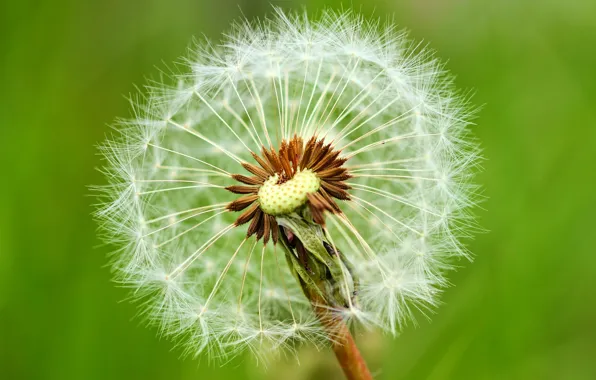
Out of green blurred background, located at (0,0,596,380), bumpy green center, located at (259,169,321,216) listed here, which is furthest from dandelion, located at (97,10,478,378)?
green blurred background, located at (0,0,596,380)

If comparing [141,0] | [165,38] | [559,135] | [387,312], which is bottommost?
[387,312]

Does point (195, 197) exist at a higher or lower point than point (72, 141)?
lower

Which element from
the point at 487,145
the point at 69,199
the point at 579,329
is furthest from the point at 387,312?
the point at 69,199

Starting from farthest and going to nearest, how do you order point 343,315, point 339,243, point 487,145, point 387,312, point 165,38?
point 165,38, point 487,145, point 339,243, point 387,312, point 343,315

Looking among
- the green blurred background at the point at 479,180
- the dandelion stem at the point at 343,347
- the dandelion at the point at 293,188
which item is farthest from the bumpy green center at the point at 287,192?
the green blurred background at the point at 479,180

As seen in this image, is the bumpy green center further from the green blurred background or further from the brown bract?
the green blurred background

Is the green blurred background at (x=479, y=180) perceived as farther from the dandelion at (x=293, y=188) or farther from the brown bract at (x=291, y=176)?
the brown bract at (x=291, y=176)

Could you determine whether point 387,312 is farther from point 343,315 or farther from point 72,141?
point 72,141

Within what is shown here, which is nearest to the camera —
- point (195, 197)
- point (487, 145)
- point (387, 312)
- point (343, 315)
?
point (343, 315)
